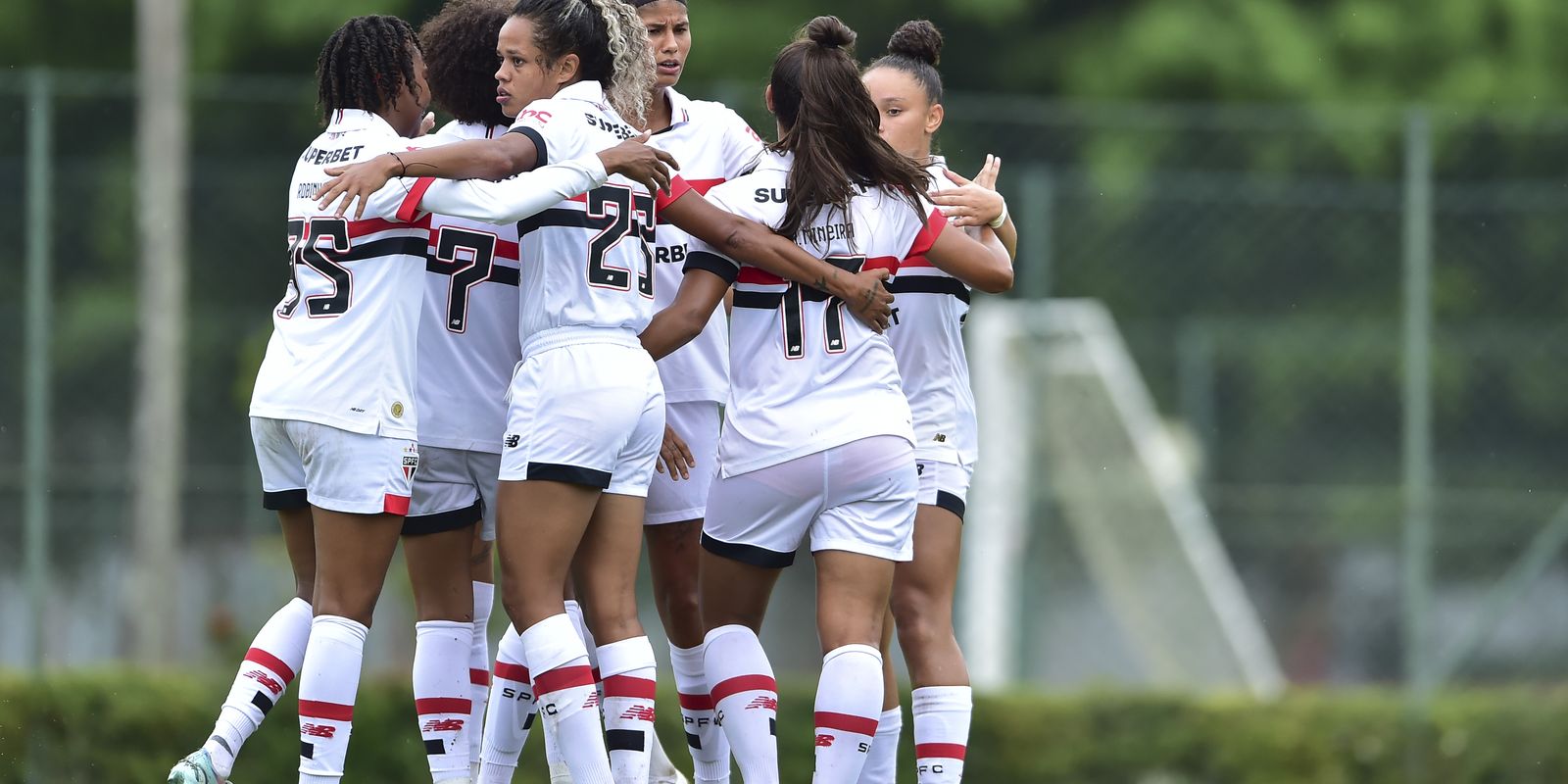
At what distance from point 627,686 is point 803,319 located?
110cm

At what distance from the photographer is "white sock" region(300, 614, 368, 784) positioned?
5480 mm

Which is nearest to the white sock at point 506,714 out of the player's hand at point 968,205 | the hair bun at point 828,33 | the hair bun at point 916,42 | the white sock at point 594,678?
the white sock at point 594,678

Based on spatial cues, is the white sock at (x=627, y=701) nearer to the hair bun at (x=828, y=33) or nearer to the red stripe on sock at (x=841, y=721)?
the red stripe on sock at (x=841, y=721)

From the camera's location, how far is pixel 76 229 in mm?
11141

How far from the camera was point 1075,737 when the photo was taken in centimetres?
1002

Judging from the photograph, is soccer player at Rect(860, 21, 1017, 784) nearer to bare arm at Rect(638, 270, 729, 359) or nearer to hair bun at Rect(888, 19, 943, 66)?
hair bun at Rect(888, 19, 943, 66)

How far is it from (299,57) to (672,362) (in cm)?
1183

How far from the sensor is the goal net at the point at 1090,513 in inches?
443

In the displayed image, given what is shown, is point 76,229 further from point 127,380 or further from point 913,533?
point 913,533

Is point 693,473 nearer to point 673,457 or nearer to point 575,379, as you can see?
point 673,457

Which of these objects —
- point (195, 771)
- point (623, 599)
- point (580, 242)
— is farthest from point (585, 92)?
point (195, 771)

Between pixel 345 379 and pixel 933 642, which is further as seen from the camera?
pixel 933 642

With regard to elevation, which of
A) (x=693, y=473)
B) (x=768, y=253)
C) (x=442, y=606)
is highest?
(x=768, y=253)

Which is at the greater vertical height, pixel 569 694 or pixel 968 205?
pixel 968 205
